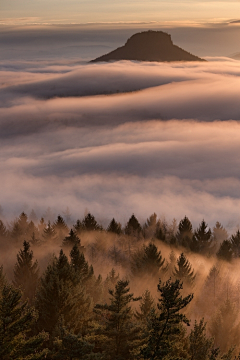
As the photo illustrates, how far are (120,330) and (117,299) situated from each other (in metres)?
2.09

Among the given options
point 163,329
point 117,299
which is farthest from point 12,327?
point 163,329

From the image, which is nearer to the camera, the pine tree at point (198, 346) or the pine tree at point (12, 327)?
the pine tree at point (12, 327)

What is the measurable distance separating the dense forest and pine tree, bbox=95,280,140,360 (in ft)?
0.21

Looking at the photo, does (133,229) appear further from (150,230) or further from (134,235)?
(150,230)

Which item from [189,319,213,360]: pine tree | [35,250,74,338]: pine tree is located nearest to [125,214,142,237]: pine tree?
[35,250,74,338]: pine tree

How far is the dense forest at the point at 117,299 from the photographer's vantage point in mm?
21219

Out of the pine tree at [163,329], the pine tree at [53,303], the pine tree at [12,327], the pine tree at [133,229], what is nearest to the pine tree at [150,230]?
the pine tree at [133,229]

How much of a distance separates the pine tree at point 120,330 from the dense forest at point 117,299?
0.21 feet

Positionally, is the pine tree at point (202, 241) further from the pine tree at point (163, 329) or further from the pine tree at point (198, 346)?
the pine tree at point (163, 329)

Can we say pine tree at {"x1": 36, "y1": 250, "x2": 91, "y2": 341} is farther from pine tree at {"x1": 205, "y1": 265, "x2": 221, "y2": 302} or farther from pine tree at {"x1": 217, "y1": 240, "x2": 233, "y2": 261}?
pine tree at {"x1": 217, "y1": 240, "x2": 233, "y2": 261}

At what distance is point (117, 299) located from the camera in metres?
24.5

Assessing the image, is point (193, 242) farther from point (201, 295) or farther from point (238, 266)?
point (201, 295)

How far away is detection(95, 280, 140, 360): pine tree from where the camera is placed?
24.5 meters

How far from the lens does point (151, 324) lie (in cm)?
2019
